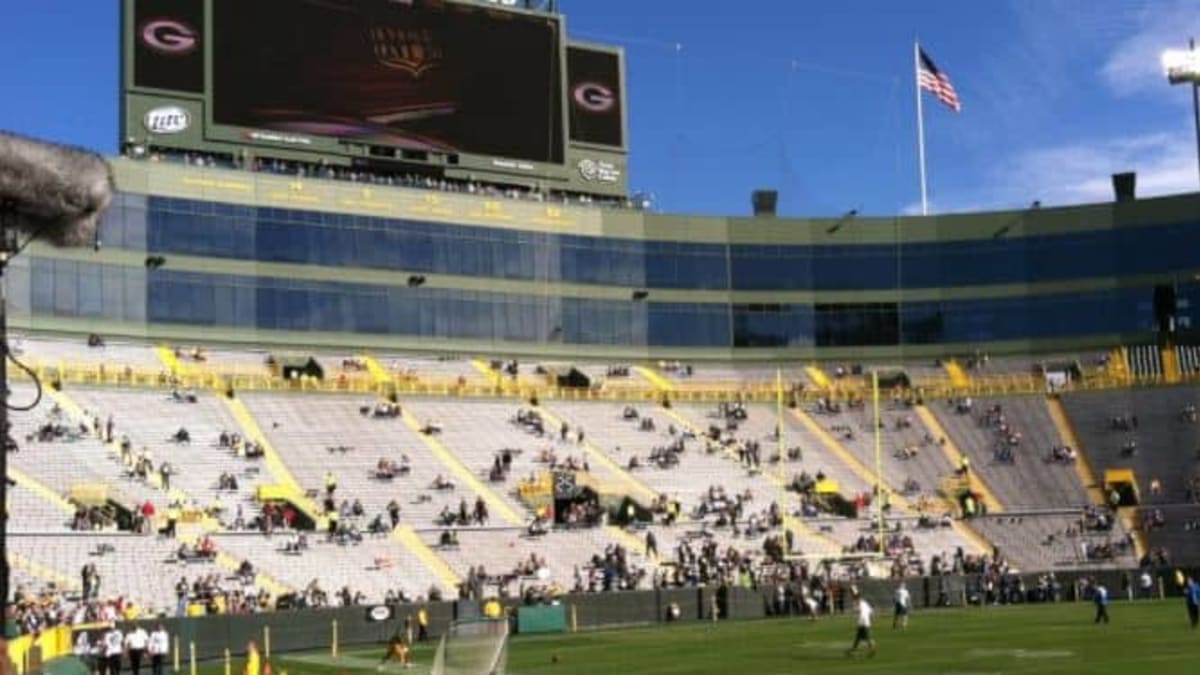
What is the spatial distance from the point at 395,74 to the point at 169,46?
10.3 m

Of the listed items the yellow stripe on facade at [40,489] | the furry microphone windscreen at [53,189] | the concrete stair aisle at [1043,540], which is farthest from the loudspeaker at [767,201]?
the furry microphone windscreen at [53,189]

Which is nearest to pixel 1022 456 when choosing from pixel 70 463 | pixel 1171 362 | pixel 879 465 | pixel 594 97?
pixel 879 465

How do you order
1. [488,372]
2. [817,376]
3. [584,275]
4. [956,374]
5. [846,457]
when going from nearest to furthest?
[846,457] < [488,372] < [584,275] < [956,374] < [817,376]

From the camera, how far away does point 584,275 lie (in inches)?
3270

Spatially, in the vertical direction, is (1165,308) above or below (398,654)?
above

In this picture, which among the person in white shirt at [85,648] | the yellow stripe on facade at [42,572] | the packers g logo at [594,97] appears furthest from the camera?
the packers g logo at [594,97]

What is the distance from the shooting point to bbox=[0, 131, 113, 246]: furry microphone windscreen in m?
10.9

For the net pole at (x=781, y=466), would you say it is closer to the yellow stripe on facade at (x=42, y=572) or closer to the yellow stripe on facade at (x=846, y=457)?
the yellow stripe on facade at (x=846, y=457)

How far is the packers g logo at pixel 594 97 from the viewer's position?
81.6 meters

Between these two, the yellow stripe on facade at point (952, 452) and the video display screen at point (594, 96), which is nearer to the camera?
the yellow stripe on facade at point (952, 452)

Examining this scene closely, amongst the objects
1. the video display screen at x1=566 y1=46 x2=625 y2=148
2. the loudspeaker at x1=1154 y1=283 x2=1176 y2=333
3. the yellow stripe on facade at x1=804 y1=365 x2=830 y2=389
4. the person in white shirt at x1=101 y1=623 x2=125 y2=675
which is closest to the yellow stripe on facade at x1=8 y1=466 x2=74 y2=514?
the person in white shirt at x1=101 y1=623 x2=125 y2=675

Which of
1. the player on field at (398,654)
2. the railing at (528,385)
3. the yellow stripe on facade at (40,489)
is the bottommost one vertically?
the player on field at (398,654)

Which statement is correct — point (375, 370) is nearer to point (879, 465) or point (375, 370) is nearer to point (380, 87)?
point (380, 87)

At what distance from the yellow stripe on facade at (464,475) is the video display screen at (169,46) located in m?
17.2
